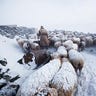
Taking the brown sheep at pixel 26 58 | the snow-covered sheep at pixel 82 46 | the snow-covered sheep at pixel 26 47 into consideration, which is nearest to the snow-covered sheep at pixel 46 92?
the brown sheep at pixel 26 58

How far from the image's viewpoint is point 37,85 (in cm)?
766

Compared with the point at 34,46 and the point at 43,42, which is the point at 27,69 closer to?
the point at 34,46

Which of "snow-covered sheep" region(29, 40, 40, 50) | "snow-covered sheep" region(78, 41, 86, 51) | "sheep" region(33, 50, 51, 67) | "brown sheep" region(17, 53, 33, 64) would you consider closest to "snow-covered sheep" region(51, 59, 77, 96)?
"sheep" region(33, 50, 51, 67)

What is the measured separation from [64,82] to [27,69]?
157 inches

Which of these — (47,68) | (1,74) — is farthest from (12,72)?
(47,68)

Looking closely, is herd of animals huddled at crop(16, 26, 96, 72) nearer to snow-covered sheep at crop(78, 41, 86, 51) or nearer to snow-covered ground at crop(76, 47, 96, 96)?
snow-covered sheep at crop(78, 41, 86, 51)

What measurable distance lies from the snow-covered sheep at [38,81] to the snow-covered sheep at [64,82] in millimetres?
300

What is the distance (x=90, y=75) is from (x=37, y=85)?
4278 mm

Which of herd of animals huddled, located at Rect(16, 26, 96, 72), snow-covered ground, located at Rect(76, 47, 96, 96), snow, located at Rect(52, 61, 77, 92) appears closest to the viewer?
snow, located at Rect(52, 61, 77, 92)

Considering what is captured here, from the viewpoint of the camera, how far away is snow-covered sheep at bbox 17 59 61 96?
7304 mm

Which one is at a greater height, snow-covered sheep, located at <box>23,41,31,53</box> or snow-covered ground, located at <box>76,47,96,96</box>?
snow-covered sheep, located at <box>23,41,31,53</box>

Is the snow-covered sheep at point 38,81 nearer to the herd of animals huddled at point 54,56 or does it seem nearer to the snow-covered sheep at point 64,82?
the herd of animals huddled at point 54,56

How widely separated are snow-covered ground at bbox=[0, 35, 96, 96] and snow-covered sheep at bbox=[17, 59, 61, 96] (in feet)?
4.98

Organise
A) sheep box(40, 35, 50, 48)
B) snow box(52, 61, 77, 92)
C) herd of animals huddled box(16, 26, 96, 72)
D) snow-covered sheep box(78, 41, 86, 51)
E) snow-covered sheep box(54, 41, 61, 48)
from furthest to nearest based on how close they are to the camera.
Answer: snow-covered sheep box(78, 41, 86, 51)
sheep box(40, 35, 50, 48)
snow-covered sheep box(54, 41, 61, 48)
herd of animals huddled box(16, 26, 96, 72)
snow box(52, 61, 77, 92)
